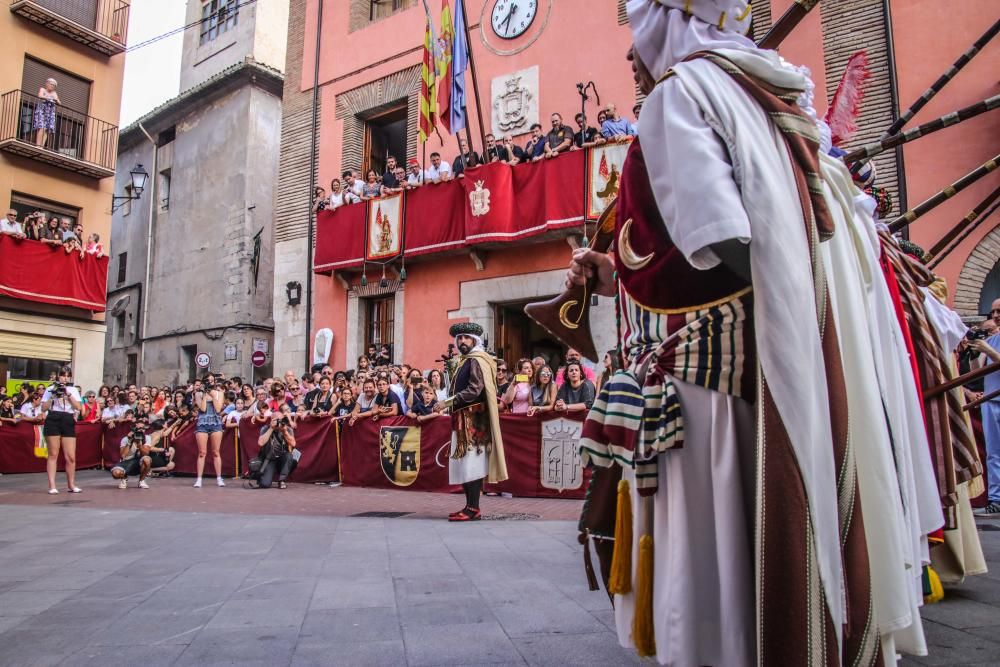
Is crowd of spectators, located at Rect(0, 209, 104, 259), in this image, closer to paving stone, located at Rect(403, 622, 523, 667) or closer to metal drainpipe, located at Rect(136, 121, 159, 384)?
metal drainpipe, located at Rect(136, 121, 159, 384)

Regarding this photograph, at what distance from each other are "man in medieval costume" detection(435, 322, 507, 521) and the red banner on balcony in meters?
15.9

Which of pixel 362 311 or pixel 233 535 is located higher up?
pixel 362 311

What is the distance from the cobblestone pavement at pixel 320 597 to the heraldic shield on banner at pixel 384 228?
27.7ft

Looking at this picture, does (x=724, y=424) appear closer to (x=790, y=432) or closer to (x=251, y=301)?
(x=790, y=432)

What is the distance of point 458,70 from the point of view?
12711 mm

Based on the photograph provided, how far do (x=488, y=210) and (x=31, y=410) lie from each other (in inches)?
430

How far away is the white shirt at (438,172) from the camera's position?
13680mm

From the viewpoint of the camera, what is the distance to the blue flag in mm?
12664

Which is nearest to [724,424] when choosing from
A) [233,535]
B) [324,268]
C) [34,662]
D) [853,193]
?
[853,193]

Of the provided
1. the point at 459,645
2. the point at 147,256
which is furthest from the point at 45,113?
the point at 459,645

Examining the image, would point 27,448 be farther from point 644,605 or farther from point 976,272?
point 976,272

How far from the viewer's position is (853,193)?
7.91 feet

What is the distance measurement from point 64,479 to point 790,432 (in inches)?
580

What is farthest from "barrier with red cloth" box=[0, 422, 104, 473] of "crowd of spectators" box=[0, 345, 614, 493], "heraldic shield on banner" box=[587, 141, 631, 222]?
"heraldic shield on banner" box=[587, 141, 631, 222]
